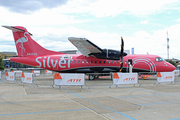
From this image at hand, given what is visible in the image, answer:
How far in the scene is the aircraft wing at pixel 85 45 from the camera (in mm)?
17422

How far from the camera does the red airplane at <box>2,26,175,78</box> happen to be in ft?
66.7

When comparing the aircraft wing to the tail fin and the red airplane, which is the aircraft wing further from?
the tail fin

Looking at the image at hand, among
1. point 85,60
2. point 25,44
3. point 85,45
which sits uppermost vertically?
point 25,44

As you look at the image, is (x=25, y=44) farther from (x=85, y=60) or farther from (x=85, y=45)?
(x=85, y=45)

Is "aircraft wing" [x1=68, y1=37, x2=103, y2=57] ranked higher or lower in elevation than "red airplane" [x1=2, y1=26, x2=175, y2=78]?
higher

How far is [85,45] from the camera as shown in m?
18.7

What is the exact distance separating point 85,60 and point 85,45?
3.09 meters

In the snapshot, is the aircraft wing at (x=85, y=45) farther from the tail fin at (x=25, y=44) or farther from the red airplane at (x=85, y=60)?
the tail fin at (x=25, y=44)

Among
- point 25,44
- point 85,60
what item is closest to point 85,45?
point 85,60

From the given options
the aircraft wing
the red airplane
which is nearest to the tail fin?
the red airplane

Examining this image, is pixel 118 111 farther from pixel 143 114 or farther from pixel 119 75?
pixel 119 75

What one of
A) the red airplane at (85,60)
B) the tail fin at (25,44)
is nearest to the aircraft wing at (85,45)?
the red airplane at (85,60)

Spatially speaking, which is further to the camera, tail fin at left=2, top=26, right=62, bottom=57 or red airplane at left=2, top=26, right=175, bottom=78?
tail fin at left=2, top=26, right=62, bottom=57

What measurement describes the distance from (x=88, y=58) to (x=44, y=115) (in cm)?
1571
